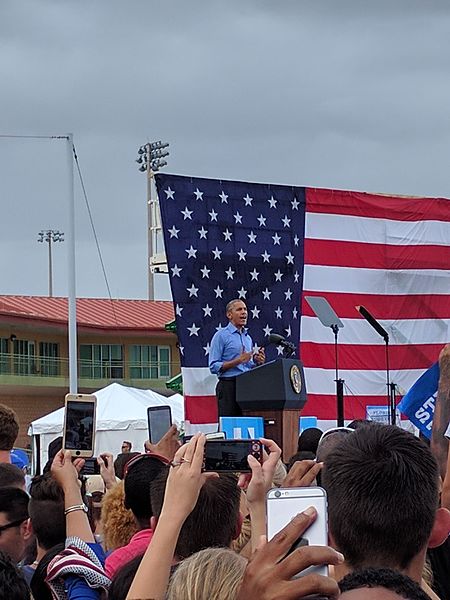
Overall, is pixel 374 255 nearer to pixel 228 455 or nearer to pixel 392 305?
pixel 392 305

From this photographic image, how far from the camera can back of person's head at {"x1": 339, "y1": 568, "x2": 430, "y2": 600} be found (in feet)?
6.27

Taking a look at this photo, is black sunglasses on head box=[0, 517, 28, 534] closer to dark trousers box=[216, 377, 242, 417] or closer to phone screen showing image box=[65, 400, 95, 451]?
phone screen showing image box=[65, 400, 95, 451]

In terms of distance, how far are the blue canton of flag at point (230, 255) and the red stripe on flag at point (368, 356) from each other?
0.39 m

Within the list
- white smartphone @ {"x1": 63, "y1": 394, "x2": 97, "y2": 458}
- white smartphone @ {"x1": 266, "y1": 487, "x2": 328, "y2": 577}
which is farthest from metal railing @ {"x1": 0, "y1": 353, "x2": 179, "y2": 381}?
white smartphone @ {"x1": 266, "y1": 487, "x2": 328, "y2": 577}

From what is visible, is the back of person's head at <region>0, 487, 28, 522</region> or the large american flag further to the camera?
the large american flag

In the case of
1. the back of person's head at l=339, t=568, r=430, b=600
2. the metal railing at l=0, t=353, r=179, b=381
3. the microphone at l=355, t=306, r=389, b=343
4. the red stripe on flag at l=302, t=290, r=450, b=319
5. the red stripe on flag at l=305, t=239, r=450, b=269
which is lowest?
the metal railing at l=0, t=353, r=179, b=381

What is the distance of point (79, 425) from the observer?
4.59 meters

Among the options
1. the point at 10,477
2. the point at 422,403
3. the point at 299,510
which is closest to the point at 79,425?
the point at 10,477

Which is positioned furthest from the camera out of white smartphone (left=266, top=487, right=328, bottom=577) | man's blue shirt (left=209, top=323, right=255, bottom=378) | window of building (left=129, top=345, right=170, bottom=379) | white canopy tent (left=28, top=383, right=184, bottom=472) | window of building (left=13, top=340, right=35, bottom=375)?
window of building (left=129, top=345, right=170, bottom=379)

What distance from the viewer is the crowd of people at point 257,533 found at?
1.85m

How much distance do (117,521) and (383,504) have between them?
89.8 inches

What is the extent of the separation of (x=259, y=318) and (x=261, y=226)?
117 centimetres

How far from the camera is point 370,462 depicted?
2.56 m

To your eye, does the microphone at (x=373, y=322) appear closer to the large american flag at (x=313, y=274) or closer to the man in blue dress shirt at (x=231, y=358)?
the large american flag at (x=313, y=274)
